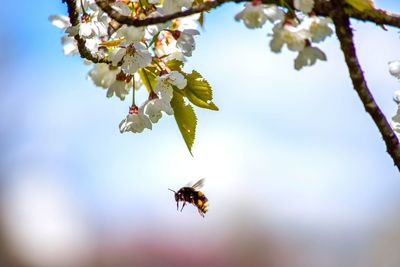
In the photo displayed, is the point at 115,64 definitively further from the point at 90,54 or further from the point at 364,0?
the point at 364,0

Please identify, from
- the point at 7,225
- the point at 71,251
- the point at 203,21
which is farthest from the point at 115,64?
the point at 71,251

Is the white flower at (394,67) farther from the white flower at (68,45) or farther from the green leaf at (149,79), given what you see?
the white flower at (68,45)

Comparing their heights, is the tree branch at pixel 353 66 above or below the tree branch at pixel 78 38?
below

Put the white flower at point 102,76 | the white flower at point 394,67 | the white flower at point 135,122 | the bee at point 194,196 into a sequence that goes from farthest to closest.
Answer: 1. the bee at point 194,196
2. the white flower at point 102,76
3. the white flower at point 135,122
4. the white flower at point 394,67

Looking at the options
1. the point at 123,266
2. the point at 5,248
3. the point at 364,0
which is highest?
the point at 5,248

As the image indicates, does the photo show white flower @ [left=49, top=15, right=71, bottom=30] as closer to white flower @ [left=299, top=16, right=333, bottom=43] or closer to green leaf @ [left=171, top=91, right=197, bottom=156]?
green leaf @ [left=171, top=91, right=197, bottom=156]

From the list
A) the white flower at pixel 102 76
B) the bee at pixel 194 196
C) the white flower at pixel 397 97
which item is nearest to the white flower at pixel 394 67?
the white flower at pixel 397 97
